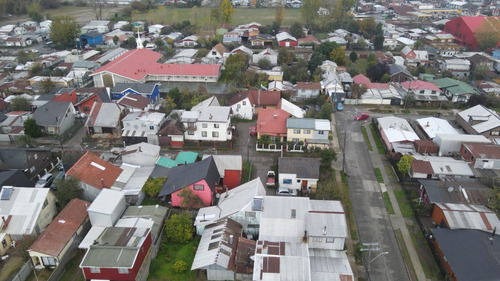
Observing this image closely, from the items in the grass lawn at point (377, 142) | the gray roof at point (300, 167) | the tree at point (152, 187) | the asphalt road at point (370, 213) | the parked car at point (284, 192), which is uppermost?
the gray roof at point (300, 167)

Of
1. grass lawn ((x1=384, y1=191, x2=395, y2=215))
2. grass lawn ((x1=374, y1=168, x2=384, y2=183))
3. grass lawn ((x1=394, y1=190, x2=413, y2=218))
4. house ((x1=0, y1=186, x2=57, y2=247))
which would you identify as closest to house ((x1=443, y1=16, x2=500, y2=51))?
grass lawn ((x1=374, y1=168, x2=384, y2=183))

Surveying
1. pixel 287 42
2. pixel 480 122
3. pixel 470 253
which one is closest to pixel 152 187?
pixel 470 253

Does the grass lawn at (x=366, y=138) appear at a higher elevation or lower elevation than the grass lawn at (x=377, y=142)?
lower

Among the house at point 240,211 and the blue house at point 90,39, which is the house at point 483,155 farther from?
the blue house at point 90,39

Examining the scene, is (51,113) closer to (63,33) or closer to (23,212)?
(23,212)

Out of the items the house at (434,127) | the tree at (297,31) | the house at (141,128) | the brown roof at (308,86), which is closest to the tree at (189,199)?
the house at (141,128)

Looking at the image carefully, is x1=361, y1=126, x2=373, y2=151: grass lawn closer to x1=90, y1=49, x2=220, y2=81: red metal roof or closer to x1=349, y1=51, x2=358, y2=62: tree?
x1=90, y1=49, x2=220, y2=81: red metal roof

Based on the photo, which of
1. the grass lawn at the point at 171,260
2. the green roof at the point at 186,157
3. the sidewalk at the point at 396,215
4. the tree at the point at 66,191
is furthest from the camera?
the green roof at the point at 186,157
